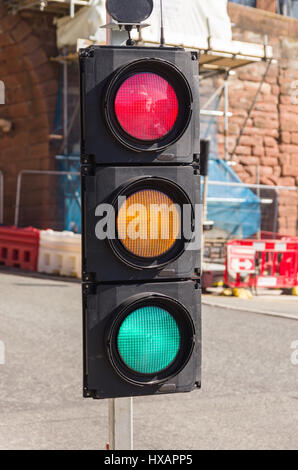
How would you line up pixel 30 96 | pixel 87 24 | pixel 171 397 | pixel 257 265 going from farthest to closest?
1. pixel 30 96
2. pixel 87 24
3. pixel 257 265
4. pixel 171 397

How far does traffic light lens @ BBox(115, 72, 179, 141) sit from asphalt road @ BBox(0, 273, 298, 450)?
93.5 inches

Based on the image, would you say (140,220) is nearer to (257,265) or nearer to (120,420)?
(120,420)

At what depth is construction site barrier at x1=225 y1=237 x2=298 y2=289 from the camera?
41.0ft

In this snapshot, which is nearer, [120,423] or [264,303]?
[120,423]

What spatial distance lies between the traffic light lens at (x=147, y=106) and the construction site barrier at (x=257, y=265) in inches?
388

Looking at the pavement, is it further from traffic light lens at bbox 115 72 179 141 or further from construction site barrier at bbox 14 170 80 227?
traffic light lens at bbox 115 72 179 141

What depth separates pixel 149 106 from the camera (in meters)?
2.65

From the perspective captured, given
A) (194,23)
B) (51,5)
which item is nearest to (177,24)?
(194,23)

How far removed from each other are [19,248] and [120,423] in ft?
40.2

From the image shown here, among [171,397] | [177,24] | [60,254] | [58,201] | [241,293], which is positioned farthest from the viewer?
[58,201]

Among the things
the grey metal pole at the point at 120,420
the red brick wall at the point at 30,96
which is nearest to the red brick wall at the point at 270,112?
the red brick wall at the point at 30,96

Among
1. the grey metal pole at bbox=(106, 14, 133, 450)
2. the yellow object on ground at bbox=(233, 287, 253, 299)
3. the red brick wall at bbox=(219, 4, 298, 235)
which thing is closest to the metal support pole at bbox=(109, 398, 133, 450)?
the grey metal pole at bbox=(106, 14, 133, 450)

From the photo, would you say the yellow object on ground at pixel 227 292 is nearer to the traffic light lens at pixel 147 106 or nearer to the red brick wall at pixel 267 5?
the traffic light lens at pixel 147 106

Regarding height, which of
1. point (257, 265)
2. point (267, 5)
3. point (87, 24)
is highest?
point (267, 5)
